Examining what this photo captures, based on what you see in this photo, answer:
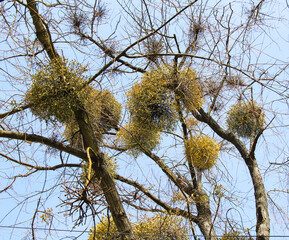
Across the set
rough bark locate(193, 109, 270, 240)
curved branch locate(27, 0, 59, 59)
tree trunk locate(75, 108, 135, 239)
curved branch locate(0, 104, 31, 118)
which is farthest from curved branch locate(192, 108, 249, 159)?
curved branch locate(0, 104, 31, 118)

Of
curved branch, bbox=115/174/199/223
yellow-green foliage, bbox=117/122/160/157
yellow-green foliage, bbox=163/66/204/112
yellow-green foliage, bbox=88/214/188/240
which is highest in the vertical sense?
yellow-green foliage, bbox=163/66/204/112

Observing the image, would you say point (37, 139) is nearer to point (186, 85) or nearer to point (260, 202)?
point (186, 85)

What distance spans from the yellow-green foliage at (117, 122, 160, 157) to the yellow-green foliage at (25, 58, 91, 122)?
1.77 feet

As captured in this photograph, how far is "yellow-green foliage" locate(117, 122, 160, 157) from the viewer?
273cm

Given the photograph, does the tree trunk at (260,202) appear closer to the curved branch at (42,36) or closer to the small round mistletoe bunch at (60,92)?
the small round mistletoe bunch at (60,92)

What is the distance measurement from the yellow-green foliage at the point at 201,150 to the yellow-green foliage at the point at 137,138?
33 centimetres

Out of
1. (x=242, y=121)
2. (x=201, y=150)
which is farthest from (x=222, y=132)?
(x=201, y=150)

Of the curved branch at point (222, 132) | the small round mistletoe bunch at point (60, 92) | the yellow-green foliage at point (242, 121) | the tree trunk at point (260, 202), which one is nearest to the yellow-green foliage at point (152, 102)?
the small round mistletoe bunch at point (60, 92)

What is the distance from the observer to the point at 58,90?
2188 mm

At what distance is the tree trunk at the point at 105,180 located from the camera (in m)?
2.08

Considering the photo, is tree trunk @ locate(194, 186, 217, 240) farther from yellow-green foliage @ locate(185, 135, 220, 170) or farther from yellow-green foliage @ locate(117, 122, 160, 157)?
yellow-green foliage @ locate(117, 122, 160, 157)

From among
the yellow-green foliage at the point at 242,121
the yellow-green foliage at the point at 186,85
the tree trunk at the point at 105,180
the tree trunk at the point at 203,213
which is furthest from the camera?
the yellow-green foliage at the point at 242,121

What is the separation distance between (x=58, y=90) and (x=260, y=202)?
2.06 metres

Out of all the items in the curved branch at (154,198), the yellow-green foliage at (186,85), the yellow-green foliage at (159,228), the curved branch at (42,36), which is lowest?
the yellow-green foliage at (159,228)
